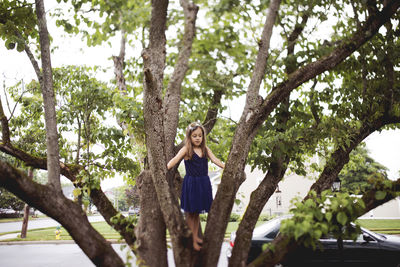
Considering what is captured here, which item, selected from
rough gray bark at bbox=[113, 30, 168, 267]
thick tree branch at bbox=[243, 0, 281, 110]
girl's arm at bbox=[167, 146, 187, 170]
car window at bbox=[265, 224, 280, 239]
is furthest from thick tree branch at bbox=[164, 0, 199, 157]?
car window at bbox=[265, 224, 280, 239]

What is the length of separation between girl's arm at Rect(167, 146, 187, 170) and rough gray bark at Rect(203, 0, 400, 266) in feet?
2.22

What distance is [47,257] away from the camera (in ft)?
35.9

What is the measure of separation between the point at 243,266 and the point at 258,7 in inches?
164

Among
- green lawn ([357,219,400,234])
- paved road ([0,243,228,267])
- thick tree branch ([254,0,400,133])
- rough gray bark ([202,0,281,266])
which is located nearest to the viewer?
rough gray bark ([202,0,281,266])

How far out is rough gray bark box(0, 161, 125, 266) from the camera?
2.49 m

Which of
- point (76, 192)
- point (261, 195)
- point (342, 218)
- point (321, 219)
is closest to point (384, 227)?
point (261, 195)

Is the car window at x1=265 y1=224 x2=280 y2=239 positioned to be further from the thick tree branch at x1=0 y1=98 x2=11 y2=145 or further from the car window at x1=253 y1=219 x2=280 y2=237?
the thick tree branch at x1=0 y1=98 x2=11 y2=145

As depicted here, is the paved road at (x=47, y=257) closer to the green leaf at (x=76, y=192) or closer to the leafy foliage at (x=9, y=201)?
the green leaf at (x=76, y=192)

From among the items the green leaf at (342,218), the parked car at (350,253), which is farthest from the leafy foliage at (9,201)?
the green leaf at (342,218)

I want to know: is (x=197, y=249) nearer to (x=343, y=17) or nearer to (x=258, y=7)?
(x=258, y=7)

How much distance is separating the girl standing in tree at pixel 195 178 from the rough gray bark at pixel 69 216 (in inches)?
39.5

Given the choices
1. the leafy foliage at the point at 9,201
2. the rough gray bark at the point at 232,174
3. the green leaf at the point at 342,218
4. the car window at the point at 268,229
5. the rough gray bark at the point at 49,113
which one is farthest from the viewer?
the leafy foliage at the point at 9,201

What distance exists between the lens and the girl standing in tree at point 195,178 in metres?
3.39

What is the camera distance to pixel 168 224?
262 cm
